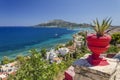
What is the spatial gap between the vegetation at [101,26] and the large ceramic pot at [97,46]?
A: 80mm

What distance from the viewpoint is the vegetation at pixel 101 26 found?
3.03 metres

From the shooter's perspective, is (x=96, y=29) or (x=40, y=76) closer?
(x=96, y=29)

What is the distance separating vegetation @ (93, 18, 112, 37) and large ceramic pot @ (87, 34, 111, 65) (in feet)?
0.26

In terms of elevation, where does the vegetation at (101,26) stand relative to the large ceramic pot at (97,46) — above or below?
above

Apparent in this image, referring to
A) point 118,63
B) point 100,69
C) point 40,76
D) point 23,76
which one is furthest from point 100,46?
point 23,76

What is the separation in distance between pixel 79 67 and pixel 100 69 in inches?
15.3

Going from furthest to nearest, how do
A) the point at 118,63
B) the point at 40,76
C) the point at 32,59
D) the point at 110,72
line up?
the point at 32,59 < the point at 40,76 < the point at 118,63 < the point at 110,72

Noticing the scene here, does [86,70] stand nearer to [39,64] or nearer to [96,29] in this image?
[96,29]

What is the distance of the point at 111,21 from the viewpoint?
3045 millimetres

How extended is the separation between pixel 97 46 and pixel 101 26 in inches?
13.3

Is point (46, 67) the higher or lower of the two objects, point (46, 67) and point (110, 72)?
the lower

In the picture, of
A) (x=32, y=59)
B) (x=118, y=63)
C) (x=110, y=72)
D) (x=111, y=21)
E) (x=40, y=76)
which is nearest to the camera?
(x=110, y=72)

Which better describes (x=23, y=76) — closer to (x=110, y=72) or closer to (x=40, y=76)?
(x=40, y=76)

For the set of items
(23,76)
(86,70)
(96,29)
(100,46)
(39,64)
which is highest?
(96,29)
